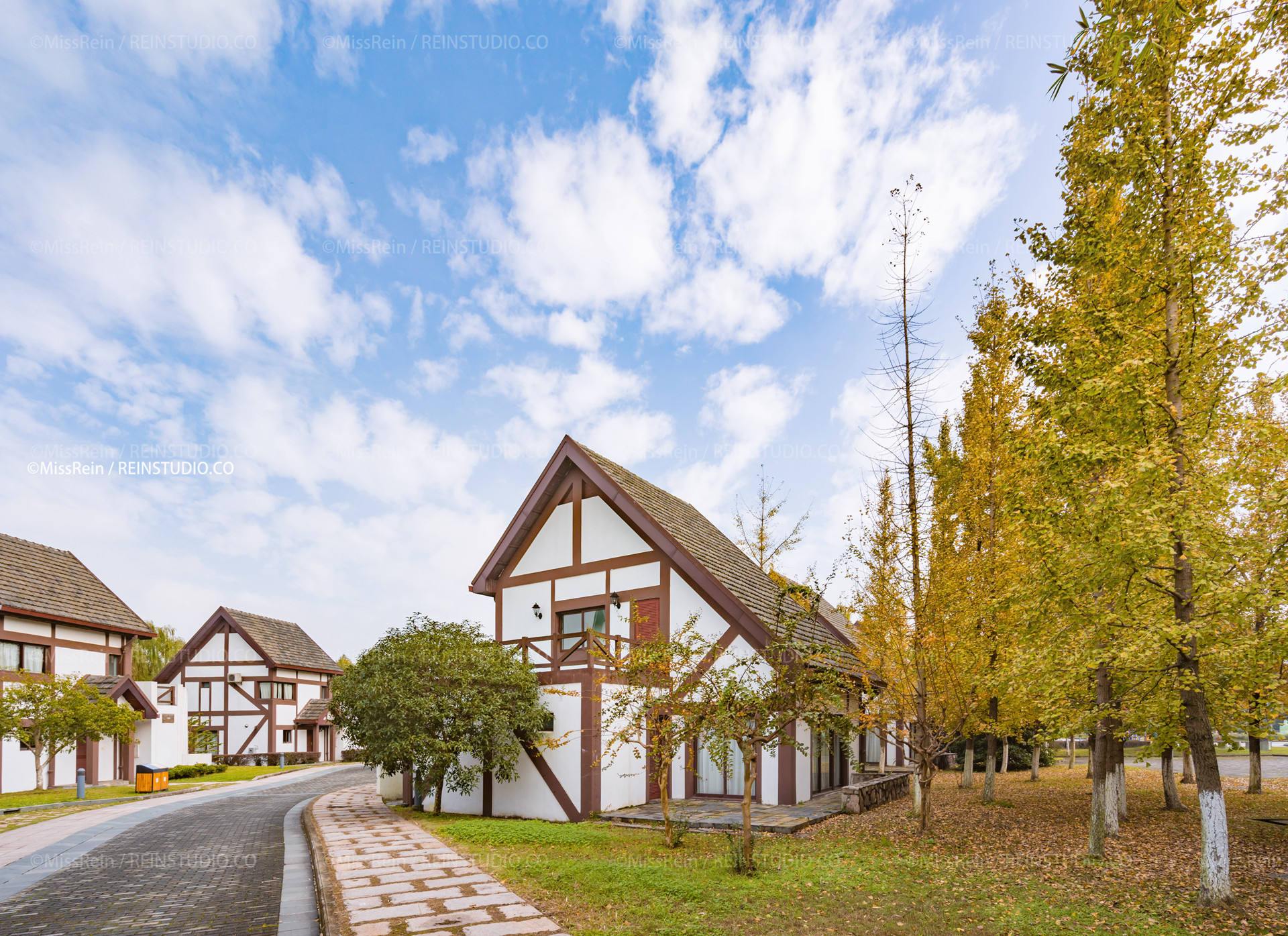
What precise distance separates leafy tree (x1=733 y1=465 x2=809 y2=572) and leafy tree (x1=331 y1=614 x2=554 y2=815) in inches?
680

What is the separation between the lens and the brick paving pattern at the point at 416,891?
731 centimetres

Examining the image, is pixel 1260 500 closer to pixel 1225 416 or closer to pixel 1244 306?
pixel 1225 416

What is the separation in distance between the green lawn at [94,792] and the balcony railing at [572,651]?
49.4 ft

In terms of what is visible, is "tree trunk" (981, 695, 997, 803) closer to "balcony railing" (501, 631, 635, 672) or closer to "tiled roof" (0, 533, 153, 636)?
"balcony railing" (501, 631, 635, 672)

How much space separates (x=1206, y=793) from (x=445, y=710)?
12.8m

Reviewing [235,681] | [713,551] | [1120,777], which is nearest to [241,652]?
[235,681]

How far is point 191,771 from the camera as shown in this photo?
3244cm

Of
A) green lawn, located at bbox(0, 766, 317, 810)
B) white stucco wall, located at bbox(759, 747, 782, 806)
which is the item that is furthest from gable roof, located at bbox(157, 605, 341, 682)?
white stucco wall, located at bbox(759, 747, 782, 806)

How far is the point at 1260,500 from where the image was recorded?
7828 millimetres

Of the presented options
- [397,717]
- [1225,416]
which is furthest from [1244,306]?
[397,717]

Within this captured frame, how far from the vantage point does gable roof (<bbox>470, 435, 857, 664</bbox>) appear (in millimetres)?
16906

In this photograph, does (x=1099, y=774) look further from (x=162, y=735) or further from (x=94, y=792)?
(x=162, y=735)

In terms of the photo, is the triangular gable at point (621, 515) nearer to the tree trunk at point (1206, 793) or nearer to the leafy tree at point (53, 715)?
the tree trunk at point (1206, 793)

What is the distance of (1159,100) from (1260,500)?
5.37 meters
